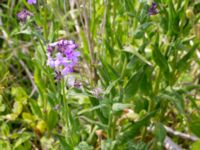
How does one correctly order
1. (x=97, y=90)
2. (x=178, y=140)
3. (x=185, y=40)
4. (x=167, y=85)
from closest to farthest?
(x=97, y=90)
(x=185, y=40)
(x=167, y=85)
(x=178, y=140)

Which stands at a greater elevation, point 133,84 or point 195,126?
point 133,84

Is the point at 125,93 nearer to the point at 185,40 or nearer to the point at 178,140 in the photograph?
the point at 185,40

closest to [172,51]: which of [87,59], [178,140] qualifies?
[87,59]

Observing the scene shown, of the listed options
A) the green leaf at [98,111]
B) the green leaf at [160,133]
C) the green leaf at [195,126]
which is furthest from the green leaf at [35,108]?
the green leaf at [195,126]

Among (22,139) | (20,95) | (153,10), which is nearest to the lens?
(153,10)

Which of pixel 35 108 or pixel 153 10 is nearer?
pixel 153 10

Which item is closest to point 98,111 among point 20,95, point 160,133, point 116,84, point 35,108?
point 116,84

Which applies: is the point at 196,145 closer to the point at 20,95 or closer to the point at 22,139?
the point at 22,139

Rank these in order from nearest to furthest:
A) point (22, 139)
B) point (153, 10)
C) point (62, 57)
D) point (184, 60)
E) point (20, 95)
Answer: point (62, 57)
point (153, 10)
point (184, 60)
point (22, 139)
point (20, 95)
